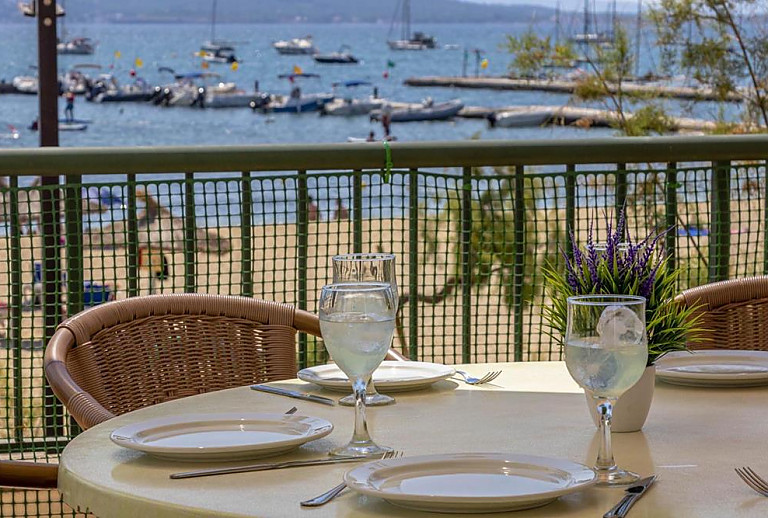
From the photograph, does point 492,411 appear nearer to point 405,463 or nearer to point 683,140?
point 405,463

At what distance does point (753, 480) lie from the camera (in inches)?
55.2

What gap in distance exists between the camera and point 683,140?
3.48m

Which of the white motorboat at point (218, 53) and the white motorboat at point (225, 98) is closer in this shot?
the white motorboat at point (225, 98)

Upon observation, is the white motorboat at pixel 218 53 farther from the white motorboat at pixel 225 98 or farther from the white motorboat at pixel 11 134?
the white motorboat at pixel 11 134

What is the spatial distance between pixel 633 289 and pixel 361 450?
1.38 feet

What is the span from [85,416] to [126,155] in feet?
4.15

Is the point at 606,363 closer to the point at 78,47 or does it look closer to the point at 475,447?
the point at 475,447

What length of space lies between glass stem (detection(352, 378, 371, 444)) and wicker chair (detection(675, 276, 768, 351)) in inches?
48.2

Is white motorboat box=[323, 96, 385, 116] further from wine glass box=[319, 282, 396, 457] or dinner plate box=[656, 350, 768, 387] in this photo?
wine glass box=[319, 282, 396, 457]

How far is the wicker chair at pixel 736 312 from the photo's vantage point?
257 centimetres

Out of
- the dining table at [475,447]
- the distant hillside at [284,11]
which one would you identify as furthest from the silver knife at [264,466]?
the distant hillside at [284,11]

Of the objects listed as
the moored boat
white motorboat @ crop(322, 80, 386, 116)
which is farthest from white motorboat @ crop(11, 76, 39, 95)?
the moored boat

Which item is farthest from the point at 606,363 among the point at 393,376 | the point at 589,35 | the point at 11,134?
the point at 11,134

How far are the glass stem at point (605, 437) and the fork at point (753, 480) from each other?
0.15 m
